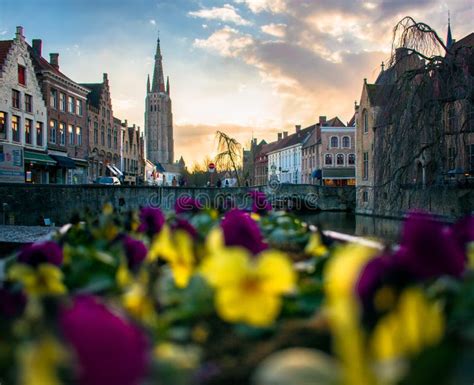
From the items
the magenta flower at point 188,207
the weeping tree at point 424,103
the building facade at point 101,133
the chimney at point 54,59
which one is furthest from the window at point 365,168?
the magenta flower at point 188,207

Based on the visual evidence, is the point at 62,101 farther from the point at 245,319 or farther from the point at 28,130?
the point at 245,319

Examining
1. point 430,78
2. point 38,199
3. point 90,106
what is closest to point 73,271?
point 430,78

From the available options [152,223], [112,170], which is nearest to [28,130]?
[112,170]

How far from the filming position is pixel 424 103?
12242mm

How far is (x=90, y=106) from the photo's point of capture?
4003cm

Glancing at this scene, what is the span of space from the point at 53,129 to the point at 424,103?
26.8 metres

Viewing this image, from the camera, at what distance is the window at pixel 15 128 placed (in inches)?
1043

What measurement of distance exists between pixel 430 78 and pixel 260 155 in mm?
69150

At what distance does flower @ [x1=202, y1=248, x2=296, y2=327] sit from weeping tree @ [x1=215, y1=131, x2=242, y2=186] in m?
28.7

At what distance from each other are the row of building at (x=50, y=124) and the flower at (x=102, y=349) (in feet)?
88.3

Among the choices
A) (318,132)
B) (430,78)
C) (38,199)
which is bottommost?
(38,199)

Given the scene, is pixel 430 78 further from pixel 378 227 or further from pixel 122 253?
pixel 122 253

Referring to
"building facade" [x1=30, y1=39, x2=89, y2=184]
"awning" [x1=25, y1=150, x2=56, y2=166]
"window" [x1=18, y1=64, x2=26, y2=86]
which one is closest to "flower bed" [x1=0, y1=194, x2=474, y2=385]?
"awning" [x1=25, y1=150, x2=56, y2=166]

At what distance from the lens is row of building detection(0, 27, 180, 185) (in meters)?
25.9
